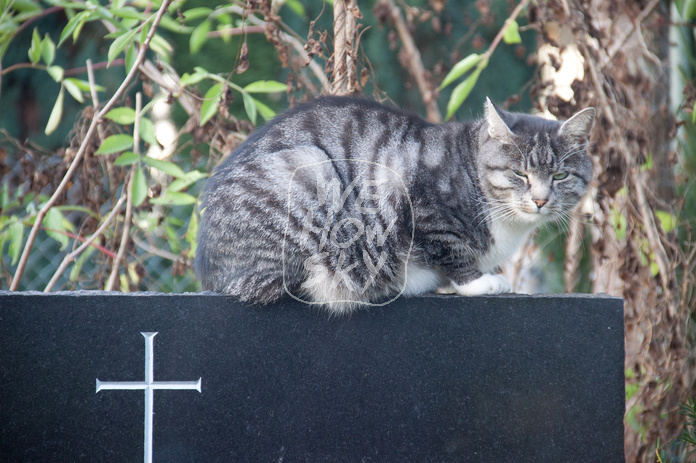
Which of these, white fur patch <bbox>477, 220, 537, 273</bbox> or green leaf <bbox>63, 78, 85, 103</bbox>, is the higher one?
green leaf <bbox>63, 78, 85, 103</bbox>

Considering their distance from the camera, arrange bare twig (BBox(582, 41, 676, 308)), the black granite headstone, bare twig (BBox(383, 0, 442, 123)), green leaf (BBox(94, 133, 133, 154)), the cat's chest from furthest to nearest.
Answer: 1. bare twig (BBox(383, 0, 442, 123))
2. bare twig (BBox(582, 41, 676, 308))
3. green leaf (BBox(94, 133, 133, 154))
4. the cat's chest
5. the black granite headstone

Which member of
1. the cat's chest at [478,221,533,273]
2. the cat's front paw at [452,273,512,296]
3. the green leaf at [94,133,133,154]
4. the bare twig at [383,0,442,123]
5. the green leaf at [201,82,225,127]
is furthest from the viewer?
the bare twig at [383,0,442,123]

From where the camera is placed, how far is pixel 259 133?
1862 mm

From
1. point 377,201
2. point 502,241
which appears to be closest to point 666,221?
point 502,241

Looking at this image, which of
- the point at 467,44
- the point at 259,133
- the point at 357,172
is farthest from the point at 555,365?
the point at 467,44

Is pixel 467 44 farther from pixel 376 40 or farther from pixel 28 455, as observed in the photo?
pixel 28 455

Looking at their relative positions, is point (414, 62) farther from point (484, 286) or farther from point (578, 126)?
point (484, 286)

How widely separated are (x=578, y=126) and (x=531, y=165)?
19 centimetres

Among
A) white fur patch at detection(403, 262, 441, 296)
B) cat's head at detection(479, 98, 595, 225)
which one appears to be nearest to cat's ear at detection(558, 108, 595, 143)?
cat's head at detection(479, 98, 595, 225)

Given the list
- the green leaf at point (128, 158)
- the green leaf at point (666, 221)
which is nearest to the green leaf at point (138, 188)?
the green leaf at point (128, 158)

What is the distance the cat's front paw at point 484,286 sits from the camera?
5.66 ft

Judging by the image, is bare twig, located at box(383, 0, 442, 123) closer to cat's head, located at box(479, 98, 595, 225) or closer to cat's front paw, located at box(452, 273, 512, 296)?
cat's head, located at box(479, 98, 595, 225)

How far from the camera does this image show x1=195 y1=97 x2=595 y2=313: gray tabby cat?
165cm

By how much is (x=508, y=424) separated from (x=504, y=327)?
258 millimetres
